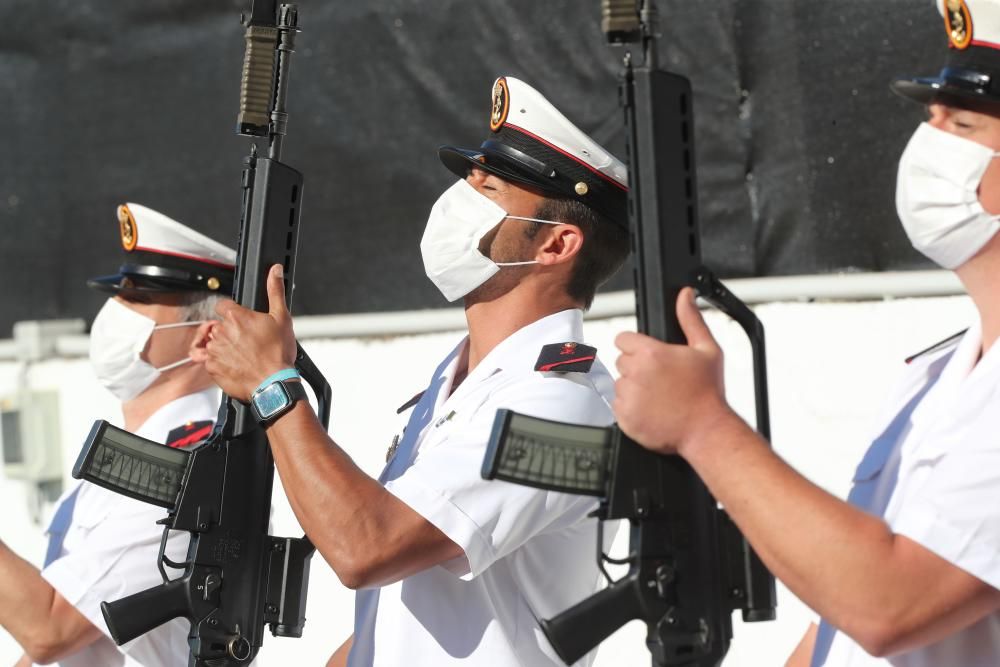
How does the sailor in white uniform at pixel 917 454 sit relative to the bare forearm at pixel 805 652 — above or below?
above

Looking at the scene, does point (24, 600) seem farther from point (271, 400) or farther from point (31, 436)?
point (31, 436)

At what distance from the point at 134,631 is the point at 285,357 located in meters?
0.56

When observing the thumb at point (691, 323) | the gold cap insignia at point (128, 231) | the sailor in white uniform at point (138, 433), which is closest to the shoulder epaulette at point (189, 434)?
the sailor in white uniform at point (138, 433)

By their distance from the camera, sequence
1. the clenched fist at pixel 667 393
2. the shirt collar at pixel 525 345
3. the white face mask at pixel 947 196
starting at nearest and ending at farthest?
the clenched fist at pixel 667 393 < the white face mask at pixel 947 196 < the shirt collar at pixel 525 345

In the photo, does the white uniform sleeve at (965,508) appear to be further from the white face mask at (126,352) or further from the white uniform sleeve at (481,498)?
the white face mask at (126,352)

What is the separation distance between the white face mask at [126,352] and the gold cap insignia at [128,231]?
172mm

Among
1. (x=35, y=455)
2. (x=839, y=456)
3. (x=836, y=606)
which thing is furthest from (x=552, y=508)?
(x=35, y=455)

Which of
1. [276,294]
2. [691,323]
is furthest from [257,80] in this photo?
[691,323]

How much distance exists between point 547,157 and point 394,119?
187 centimetres

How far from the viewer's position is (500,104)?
8.27ft

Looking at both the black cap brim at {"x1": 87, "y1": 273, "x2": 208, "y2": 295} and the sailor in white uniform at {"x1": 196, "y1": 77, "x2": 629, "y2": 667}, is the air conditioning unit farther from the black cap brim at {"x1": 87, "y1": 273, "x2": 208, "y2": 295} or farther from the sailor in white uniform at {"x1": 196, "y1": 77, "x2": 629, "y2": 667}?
the sailor in white uniform at {"x1": 196, "y1": 77, "x2": 629, "y2": 667}

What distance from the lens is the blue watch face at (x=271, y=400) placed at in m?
2.15

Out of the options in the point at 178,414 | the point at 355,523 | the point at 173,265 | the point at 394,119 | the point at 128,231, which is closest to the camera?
the point at 355,523

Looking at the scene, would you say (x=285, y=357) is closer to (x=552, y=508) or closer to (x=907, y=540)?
(x=552, y=508)
